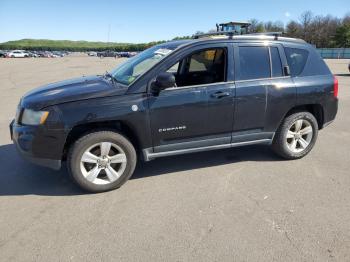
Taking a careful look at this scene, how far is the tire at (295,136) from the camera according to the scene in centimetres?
486

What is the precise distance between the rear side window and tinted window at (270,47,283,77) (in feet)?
0.60

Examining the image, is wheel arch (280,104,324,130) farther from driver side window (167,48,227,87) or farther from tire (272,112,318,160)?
driver side window (167,48,227,87)

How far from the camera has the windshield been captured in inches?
163

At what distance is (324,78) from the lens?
4980mm

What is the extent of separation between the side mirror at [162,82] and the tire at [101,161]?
0.72 m

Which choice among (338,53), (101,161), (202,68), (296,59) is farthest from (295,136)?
(338,53)

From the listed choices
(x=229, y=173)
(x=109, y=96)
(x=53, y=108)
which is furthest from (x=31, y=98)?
(x=229, y=173)

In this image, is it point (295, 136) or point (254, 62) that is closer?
point (254, 62)

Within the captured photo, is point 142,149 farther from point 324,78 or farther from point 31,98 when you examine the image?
point 324,78

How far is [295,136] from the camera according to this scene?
16.4 feet

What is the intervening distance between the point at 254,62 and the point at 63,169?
314 cm

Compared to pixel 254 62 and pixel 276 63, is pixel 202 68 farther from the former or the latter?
pixel 276 63

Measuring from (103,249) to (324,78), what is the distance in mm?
4068

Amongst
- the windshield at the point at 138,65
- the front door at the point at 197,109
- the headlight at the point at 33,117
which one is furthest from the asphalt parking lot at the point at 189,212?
the windshield at the point at 138,65
